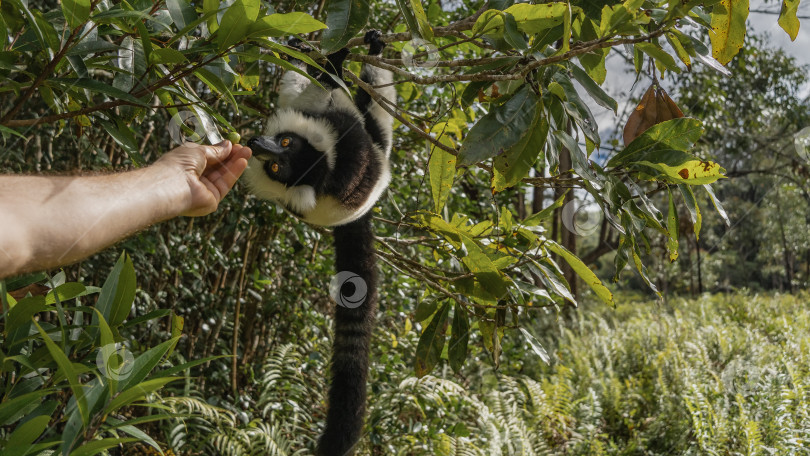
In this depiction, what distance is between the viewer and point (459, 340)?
194 cm

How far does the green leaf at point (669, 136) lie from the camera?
1353 mm

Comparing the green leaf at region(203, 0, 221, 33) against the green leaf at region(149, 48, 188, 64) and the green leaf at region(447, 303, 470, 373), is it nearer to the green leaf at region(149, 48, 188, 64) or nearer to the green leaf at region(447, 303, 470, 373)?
the green leaf at region(149, 48, 188, 64)

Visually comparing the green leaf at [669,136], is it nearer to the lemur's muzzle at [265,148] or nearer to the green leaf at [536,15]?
the green leaf at [536,15]

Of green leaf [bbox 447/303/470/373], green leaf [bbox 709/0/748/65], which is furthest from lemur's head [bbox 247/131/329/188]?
green leaf [bbox 709/0/748/65]

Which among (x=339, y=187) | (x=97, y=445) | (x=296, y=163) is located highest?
(x=296, y=163)

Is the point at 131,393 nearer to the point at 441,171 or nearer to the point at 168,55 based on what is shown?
the point at 168,55

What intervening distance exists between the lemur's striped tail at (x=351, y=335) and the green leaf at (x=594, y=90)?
1187 mm

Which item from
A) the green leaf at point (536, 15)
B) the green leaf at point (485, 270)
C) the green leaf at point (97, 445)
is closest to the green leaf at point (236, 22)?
the green leaf at point (536, 15)

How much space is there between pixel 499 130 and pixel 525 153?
0.09 metres

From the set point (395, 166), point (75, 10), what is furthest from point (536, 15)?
point (395, 166)

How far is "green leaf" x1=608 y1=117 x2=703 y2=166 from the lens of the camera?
4.44 ft

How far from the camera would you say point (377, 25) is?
3721mm

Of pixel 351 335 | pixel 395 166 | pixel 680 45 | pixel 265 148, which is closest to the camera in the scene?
pixel 680 45

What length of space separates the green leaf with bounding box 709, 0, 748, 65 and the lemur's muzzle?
141 cm
